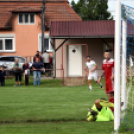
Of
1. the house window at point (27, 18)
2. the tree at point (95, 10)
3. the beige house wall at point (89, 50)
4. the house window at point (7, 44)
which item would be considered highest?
the tree at point (95, 10)

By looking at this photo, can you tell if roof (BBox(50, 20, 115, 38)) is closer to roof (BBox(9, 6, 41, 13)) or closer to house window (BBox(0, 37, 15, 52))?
roof (BBox(9, 6, 41, 13))

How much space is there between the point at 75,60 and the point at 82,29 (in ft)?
9.77

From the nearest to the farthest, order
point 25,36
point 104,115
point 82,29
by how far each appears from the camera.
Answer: point 104,115, point 82,29, point 25,36

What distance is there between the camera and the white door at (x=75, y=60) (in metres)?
23.5

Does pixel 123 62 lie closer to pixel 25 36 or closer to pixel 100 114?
pixel 100 114

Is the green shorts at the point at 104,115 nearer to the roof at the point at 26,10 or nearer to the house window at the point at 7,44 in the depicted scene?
the roof at the point at 26,10

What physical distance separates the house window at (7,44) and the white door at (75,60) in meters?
9.67

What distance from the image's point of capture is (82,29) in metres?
21.6

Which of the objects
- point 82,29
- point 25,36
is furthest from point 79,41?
point 25,36

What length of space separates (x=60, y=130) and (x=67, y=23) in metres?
15.3

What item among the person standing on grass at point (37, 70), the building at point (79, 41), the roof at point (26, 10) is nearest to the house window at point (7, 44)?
the roof at point (26, 10)

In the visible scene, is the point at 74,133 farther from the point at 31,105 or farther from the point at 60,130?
the point at 31,105

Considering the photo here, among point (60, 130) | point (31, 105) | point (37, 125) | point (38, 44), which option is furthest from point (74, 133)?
point (38, 44)

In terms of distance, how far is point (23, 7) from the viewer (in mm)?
32344
